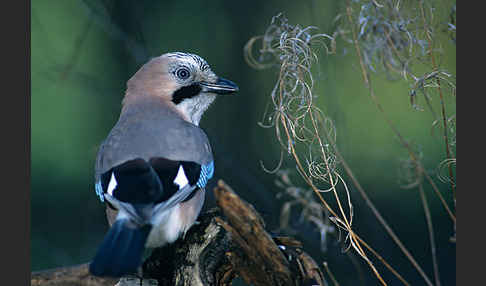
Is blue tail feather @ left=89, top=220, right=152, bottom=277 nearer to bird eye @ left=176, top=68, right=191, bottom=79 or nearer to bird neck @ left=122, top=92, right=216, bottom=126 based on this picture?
bird neck @ left=122, top=92, right=216, bottom=126

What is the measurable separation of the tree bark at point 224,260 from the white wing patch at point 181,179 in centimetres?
18

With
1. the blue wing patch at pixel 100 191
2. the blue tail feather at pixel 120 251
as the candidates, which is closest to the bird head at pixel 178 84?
the blue wing patch at pixel 100 191

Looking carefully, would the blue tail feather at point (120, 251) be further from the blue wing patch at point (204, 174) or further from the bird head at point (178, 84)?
the bird head at point (178, 84)

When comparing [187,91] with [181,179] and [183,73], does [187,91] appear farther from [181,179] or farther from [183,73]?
[181,179]

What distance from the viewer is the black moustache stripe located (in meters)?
2.77

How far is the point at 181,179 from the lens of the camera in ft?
7.06

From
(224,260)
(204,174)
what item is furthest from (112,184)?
(224,260)

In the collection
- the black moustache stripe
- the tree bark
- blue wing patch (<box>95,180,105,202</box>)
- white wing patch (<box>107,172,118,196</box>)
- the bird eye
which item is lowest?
the tree bark

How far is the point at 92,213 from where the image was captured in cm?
385

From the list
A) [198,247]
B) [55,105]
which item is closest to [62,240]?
[55,105]

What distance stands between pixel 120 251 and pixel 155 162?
0.42 m

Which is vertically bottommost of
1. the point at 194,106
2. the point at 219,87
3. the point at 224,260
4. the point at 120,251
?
the point at 224,260

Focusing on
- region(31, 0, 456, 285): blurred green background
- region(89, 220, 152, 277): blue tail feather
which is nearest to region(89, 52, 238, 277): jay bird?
region(89, 220, 152, 277): blue tail feather

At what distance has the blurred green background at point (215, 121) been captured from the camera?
4145 millimetres
